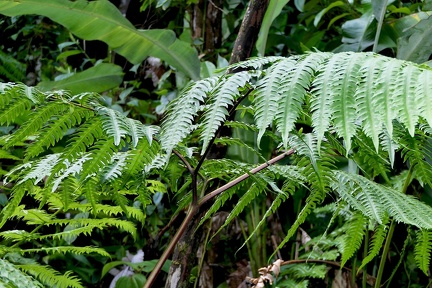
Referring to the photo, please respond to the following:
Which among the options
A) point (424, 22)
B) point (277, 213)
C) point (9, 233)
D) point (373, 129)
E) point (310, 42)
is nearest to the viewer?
point (373, 129)

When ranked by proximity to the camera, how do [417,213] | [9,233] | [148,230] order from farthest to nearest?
[148,230]
[9,233]
[417,213]

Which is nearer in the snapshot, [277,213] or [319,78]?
[319,78]

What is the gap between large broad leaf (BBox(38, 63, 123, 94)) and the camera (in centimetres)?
183

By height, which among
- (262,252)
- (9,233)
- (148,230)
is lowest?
(148,230)

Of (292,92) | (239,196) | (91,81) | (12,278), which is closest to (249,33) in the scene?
(292,92)

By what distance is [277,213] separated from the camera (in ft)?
5.88

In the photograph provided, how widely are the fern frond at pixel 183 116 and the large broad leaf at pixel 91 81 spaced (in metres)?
1.24

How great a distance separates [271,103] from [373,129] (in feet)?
0.37

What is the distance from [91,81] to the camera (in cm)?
187

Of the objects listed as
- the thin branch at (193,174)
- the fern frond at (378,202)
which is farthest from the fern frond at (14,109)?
the fern frond at (378,202)

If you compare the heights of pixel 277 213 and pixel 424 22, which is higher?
pixel 424 22

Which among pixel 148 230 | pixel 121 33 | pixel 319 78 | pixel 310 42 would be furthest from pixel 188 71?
pixel 319 78

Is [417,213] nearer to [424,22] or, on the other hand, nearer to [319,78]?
[319,78]

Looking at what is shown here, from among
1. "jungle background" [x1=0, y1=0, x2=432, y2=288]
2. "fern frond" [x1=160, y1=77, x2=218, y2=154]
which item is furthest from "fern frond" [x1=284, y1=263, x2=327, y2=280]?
"fern frond" [x1=160, y1=77, x2=218, y2=154]
